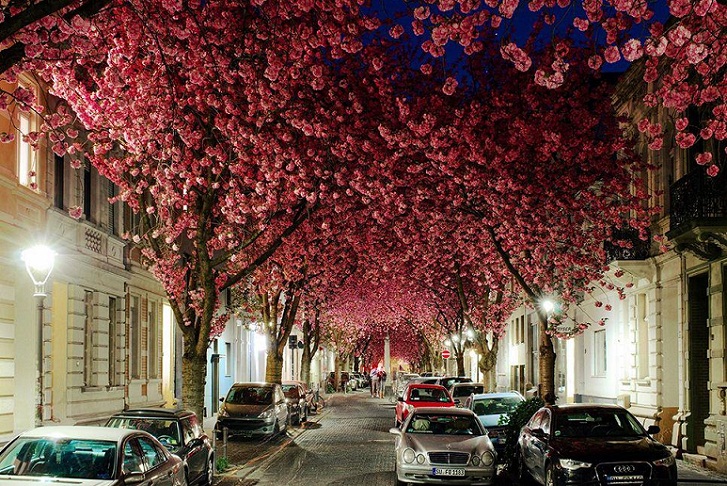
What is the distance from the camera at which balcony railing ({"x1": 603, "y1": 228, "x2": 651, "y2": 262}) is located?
2492 centimetres

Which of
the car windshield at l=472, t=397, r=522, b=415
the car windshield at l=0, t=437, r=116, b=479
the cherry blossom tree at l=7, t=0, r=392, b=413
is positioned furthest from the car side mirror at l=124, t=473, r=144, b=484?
the car windshield at l=472, t=397, r=522, b=415

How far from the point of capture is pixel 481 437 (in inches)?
675

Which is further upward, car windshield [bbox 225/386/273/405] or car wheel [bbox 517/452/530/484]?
car windshield [bbox 225/386/273/405]

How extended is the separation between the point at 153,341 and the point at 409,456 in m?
15.5

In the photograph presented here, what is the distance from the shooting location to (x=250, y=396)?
29469 mm

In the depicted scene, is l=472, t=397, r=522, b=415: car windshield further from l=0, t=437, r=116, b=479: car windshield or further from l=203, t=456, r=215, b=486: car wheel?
l=0, t=437, r=116, b=479: car windshield

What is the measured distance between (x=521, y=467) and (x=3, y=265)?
407 inches

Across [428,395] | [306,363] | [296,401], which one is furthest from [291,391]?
[306,363]

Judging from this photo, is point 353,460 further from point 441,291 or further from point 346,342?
point 346,342

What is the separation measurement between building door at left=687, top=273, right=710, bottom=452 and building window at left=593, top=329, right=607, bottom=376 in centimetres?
852

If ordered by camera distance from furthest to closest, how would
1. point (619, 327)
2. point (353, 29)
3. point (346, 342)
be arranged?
point (346, 342), point (619, 327), point (353, 29)

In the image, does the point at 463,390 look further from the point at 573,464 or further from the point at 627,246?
the point at 573,464

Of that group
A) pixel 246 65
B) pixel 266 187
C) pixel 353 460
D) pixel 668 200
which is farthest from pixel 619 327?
pixel 246 65

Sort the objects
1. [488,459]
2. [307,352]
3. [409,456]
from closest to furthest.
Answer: [488,459] < [409,456] < [307,352]
